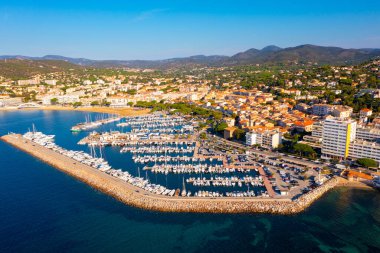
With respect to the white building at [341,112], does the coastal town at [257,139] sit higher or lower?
lower

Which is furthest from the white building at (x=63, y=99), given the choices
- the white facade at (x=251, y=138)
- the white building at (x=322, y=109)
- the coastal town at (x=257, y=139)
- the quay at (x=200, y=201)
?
the white building at (x=322, y=109)

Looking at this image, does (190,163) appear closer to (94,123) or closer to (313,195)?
(313,195)

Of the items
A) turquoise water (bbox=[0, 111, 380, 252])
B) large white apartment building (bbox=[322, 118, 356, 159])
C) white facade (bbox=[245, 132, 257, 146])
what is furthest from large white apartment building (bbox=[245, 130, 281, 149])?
turquoise water (bbox=[0, 111, 380, 252])

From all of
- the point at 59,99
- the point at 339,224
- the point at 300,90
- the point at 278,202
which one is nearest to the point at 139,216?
the point at 278,202

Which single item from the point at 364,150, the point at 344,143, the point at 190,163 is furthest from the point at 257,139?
the point at 364,150

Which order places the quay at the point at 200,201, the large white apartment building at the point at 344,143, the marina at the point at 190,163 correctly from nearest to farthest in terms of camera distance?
the quay at the point at 200,201 → the marina at the point at 190,163 → the large white apartment building at the point at 344,143

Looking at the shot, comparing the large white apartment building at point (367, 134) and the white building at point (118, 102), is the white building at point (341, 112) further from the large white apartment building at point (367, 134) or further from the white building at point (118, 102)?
the white building at point (118, 102)
